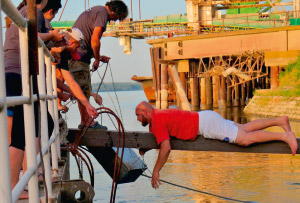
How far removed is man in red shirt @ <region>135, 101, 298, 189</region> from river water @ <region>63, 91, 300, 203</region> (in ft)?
9.26

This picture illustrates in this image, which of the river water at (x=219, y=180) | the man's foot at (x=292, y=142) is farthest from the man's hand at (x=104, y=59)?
the man's foot at (x=292, y=142)

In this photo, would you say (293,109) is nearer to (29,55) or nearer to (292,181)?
(292,181)

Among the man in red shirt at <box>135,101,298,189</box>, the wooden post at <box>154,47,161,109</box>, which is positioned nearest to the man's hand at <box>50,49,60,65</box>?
the man in red shirt at <box>135,101,298,189</box>

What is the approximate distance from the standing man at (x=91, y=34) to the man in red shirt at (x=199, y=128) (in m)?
0.94

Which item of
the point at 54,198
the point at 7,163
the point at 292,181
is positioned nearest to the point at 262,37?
the point at 292,181

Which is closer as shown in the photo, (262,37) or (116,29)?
(262,37)

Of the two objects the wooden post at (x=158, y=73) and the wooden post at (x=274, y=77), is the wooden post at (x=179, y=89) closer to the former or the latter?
the wooden post at (x=158, y=73)

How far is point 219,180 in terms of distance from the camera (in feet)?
37.9

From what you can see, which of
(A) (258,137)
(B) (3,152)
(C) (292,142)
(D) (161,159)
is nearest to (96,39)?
(D) (161,159)

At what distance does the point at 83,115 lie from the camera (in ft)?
24.5

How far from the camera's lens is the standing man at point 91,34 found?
743 cm

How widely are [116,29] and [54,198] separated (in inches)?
2242

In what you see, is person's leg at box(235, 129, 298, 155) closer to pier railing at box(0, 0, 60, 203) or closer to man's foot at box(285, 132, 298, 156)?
man's foot at box(285, 132, 298, 156)

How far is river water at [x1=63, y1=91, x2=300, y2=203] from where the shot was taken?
390 inches
